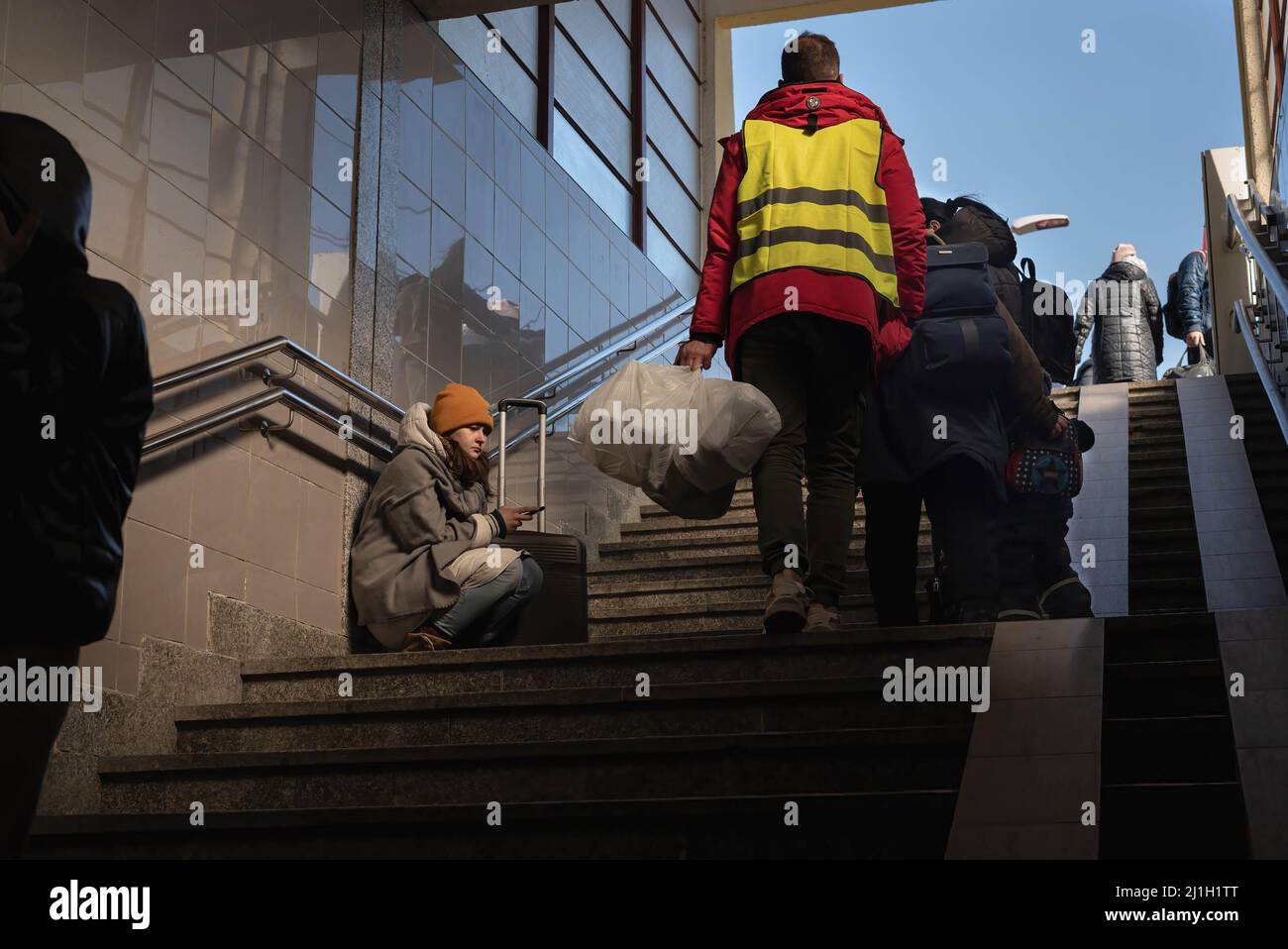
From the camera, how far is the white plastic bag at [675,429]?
4.40 m

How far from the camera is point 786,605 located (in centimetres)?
436

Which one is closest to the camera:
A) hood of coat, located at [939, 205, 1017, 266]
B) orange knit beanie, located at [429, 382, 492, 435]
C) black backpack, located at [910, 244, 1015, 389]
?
black backpack, located at [910, 244, 1015, 389]

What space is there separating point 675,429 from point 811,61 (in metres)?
1.32

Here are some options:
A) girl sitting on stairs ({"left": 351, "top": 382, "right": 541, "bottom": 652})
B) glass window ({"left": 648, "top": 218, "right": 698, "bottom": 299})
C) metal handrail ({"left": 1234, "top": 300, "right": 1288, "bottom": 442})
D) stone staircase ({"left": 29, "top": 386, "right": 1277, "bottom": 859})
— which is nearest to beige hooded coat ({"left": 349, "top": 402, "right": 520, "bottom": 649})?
girl sitting on stairs ({"left": 351, "top": 382, "right": 541, "bottom": 652})

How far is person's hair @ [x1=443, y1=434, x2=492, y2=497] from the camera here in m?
6.23

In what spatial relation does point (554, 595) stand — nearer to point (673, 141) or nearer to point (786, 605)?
point (786, 605)

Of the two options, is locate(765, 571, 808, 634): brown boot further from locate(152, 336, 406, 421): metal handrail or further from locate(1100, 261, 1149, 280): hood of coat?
locate(1100, 261, 1149, 280): hood of coat

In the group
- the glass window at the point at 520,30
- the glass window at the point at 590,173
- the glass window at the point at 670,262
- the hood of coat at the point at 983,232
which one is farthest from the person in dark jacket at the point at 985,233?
the glass window at the point at 670,262

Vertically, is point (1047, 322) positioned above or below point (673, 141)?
below

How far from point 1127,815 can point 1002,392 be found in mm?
2291

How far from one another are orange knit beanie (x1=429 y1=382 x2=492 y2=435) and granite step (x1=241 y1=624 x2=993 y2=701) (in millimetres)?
1388

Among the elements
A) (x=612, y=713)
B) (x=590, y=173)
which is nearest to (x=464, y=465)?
(x=612, y=713)

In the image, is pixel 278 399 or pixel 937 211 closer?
pixel 937 211

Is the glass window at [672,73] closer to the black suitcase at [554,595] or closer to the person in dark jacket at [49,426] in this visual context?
the black suitcase at [554,595]
